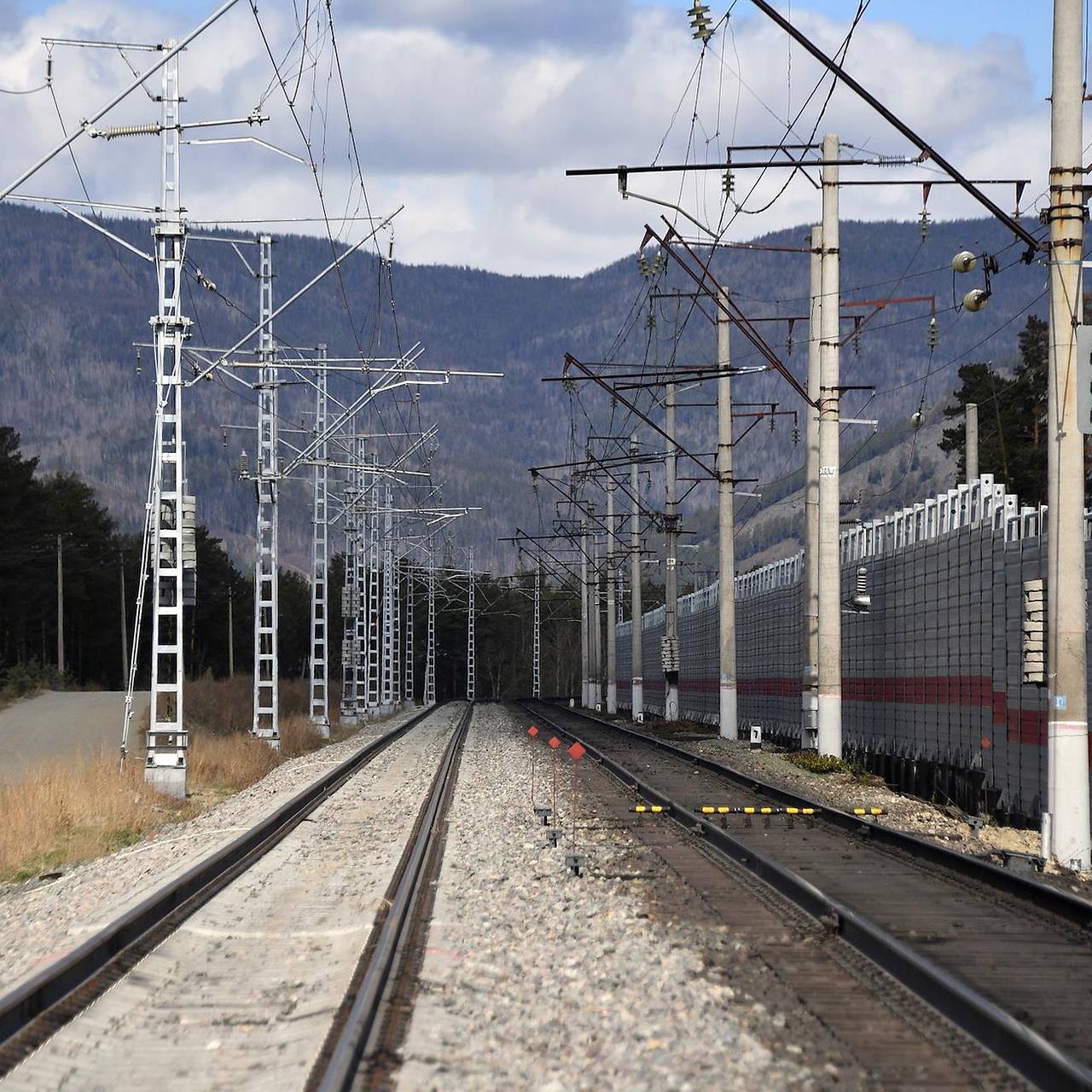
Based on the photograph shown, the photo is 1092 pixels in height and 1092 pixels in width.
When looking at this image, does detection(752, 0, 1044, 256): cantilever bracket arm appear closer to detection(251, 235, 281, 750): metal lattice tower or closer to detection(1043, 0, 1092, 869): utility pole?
detection(1043, 0, 1092, 869): utility pole

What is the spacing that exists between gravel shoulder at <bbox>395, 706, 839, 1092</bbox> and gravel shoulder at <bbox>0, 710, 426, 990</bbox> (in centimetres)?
261

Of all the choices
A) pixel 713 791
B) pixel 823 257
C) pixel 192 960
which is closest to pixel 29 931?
pixel 192 960

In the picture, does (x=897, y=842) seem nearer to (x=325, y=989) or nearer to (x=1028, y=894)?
(x=1028, y=894)

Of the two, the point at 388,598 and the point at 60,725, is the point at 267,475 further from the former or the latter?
the point at 388,598

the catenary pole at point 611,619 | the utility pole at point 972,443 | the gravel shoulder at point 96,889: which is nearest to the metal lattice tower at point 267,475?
the gravel shoulder at point 96,889

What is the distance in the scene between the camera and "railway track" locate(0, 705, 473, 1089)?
8.23 meters

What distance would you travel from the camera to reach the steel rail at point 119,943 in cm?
890

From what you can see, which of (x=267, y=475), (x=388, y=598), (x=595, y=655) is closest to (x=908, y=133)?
(x=267, y=475)

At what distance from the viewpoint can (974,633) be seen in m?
27.6

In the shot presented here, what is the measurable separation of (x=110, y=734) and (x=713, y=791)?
2934 centimetres

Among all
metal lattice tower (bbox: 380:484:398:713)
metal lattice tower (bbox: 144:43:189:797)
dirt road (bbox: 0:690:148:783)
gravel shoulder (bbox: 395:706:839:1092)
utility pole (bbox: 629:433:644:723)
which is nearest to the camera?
gravel shoulder (bbox: 395:706:839:1092)

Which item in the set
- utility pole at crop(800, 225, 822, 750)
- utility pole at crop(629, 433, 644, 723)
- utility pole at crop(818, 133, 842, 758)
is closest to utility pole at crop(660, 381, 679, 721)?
utility pole at crop(629, 433, 644, 723)

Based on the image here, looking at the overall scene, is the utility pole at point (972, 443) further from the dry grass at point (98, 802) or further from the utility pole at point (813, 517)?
the dry grass at point (98, 802)

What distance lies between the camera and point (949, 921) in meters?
12.2
